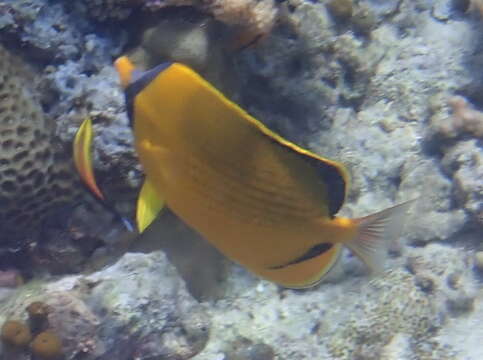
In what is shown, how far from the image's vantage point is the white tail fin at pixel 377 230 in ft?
6.30

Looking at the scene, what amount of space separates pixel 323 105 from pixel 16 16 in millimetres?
2260

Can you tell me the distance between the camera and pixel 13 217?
3285 mm

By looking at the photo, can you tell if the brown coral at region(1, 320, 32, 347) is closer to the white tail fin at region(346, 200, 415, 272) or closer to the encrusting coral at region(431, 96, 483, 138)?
the white tail fin at region(346, 200, 415, 272)

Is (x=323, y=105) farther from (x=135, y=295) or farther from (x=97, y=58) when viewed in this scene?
(x=135, y=295)

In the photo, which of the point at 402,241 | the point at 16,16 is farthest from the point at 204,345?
the point at 16,16

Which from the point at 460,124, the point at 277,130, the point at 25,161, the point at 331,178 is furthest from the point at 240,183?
the point at 460,124

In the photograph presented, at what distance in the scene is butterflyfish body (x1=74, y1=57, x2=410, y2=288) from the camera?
1642mm

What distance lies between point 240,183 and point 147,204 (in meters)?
0.33

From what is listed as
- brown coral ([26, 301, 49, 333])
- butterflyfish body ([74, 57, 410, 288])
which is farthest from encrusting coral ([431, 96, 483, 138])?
brown coral ([26, 301, 49, 333])

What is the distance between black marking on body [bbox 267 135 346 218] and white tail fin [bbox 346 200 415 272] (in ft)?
0.38

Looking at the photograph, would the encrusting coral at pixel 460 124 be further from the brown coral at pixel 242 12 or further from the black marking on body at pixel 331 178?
the black marking on body at pixel 331 178

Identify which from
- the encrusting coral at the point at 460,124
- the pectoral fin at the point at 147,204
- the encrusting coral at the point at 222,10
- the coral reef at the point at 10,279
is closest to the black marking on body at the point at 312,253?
the pectoral fin at the point at 147,204

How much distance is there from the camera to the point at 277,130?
13.1 ft

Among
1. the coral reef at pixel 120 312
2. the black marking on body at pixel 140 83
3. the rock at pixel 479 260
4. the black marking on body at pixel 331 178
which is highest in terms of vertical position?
the black marking on body at pixel 140 83
